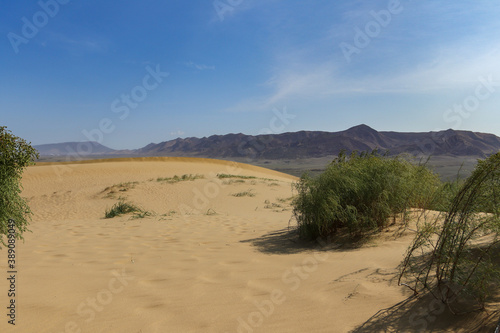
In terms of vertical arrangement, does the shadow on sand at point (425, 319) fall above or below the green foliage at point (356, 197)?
below

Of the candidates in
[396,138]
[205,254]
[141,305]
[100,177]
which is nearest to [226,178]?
[100,177]

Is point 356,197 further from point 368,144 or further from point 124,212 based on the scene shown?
point 368,144

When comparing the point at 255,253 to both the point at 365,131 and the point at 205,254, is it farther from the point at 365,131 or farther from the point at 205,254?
the point at 365,131

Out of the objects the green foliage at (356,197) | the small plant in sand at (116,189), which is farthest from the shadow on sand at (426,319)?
the small plant in sand at (116,189)

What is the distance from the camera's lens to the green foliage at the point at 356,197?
5160 millimetres

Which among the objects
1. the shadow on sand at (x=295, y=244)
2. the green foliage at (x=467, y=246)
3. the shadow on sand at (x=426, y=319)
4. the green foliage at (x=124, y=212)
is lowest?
the green foliage at (x=124, y=212)

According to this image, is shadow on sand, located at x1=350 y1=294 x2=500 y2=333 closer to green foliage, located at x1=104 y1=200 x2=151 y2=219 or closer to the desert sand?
the desert sand

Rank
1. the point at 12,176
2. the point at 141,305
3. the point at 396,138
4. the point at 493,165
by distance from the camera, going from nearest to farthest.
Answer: the point at 493,165
the point at 141,305
the point at 12,176
the point at 396,138

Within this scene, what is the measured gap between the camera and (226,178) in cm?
1923

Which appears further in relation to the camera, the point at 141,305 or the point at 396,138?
the point at 396,138

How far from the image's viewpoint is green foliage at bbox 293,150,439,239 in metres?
5.16

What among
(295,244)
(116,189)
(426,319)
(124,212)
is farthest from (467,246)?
(116,189)

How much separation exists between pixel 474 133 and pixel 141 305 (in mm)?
83118

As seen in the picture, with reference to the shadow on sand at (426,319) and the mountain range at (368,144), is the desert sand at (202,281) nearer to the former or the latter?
the shadow on sand at (426,319)
